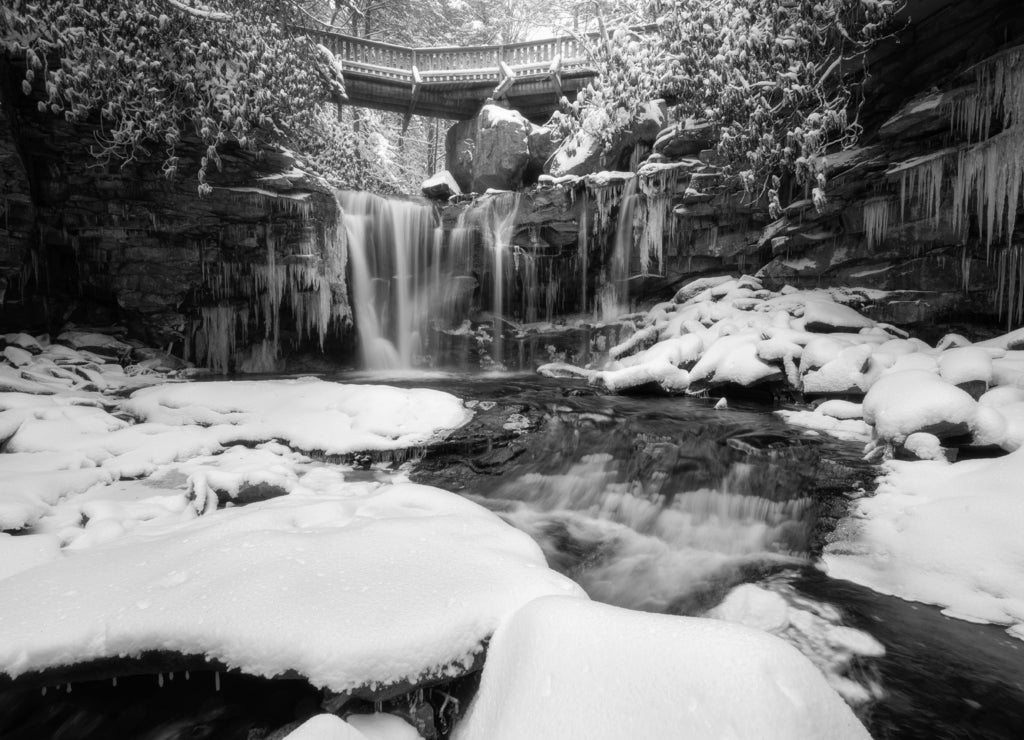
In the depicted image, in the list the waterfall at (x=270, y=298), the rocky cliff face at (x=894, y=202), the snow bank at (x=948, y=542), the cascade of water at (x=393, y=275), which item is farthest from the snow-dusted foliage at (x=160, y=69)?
the snow bank at (x=948, y=542)

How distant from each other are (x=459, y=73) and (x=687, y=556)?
57.1ft

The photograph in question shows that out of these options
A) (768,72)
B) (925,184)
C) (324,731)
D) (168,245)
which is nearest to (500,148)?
(768,72)

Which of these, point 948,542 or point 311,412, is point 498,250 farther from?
point 948,542

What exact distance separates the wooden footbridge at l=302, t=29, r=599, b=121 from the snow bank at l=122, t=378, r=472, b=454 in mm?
13808

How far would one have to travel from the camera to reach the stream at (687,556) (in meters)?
1.78

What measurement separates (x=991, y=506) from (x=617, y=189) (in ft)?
31.5

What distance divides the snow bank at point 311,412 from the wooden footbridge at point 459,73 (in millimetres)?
13808

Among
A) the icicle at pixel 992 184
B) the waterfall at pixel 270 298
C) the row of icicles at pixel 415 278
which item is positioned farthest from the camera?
the row of icicles at pixel 415 278

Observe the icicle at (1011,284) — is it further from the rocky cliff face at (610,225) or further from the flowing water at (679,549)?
the flowing water at (679,549)

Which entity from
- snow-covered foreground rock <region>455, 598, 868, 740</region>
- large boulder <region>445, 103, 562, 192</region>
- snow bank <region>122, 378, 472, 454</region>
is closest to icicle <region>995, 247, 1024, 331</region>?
snow bank <region>122, 378, 472, 454</region>

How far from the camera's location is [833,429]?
5.26m

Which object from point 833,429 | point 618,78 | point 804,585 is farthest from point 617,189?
point 804,585

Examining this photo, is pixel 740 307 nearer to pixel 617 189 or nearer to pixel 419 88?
pixel 617 189

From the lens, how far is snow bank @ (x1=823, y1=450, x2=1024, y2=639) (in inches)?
101
